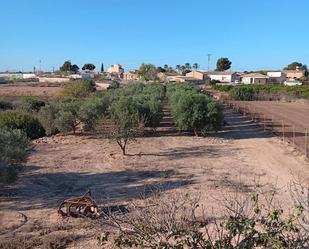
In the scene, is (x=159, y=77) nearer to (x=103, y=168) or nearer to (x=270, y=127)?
(x=270, y=127)

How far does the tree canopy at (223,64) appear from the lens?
148 m

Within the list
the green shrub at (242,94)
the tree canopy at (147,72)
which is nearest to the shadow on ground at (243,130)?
the green shrub at (242,94)

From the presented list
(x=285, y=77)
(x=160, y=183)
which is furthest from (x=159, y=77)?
(x=160, y=183)

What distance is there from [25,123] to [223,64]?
12814 centimetres

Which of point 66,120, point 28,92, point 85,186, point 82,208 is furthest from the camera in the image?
point 28,92

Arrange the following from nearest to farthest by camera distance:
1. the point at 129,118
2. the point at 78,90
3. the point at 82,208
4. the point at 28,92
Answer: the point at 82,208
the point at 129,118
the point at 78,90
the point at 28,92

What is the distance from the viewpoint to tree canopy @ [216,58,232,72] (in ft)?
485

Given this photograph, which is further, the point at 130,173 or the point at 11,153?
the point at 130,173

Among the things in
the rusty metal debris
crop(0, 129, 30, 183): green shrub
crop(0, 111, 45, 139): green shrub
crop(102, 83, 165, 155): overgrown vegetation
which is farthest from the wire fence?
crop(0, 111, 45, 139): green shrub

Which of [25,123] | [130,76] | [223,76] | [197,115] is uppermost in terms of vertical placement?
[130,76]

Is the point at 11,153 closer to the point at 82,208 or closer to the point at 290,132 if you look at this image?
the point at 82,208

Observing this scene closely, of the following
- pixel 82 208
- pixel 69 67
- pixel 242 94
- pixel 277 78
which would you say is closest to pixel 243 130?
pixel 82 208

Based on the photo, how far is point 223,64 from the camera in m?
148

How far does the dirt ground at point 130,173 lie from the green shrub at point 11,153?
→ 2.40 feet
